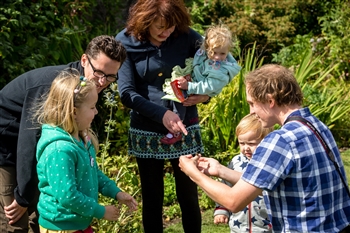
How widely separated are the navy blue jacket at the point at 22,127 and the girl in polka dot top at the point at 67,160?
12 cm

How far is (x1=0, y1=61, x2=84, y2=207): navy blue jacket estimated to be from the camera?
10.7 feet

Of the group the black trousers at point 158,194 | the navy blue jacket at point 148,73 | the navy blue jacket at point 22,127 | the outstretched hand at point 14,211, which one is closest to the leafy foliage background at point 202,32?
the navy blue jacket at point 148,73

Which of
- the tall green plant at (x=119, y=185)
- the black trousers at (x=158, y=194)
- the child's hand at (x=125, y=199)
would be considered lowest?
the tall green plant at (x=119, y=185)

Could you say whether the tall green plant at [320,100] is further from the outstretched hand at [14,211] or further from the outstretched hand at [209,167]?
the outstretched hand at [14,211]

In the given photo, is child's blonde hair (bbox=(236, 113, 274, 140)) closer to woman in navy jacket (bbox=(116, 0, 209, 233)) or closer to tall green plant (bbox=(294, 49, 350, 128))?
woman in navy jacket (bbox=(116, 0, 209, 233))

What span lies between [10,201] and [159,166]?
1153 millimetres

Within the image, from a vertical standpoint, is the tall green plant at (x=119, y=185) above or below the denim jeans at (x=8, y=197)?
below

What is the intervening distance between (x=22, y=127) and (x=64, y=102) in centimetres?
35

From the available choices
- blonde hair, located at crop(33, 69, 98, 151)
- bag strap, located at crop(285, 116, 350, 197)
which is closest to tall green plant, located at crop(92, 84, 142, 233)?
blonde hair, located at crop(33, 69, 98, 151)

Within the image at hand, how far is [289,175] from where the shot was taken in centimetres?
266

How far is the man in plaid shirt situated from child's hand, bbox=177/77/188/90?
1.29 meters

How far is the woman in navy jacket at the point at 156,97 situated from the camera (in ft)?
13.1

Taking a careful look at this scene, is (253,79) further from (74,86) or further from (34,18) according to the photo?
(34,18)

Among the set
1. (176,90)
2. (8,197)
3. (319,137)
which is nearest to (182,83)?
(176,90)
